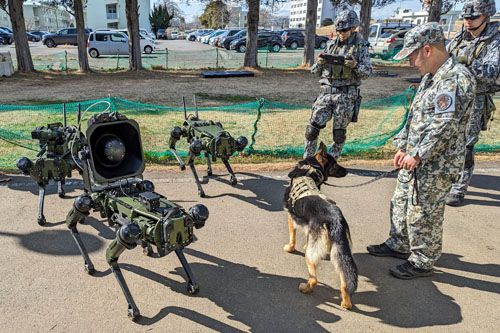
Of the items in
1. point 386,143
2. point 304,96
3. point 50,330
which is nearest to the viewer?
point 50,330

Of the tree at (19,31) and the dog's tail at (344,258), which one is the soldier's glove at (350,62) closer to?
the dog's tail at (344,258)

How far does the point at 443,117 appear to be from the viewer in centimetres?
315

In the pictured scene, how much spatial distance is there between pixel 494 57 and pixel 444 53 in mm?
2135

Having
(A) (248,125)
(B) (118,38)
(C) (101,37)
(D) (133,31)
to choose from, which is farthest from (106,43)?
(A) (248,125)

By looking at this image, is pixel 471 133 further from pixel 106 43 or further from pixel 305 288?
pixel 106 43

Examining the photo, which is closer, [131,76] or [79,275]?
[79,275]

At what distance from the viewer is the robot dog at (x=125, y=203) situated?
296 centimetres

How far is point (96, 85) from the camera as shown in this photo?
51.6ft

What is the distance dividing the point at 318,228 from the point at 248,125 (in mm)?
6726

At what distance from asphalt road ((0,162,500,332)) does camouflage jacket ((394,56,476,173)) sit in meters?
1.21

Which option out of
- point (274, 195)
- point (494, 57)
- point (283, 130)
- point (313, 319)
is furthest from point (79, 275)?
point (283, 130)

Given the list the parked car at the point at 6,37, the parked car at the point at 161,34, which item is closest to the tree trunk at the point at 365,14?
the parked car at the point at 6,37

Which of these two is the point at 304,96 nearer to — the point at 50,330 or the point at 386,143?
the point at 386,143

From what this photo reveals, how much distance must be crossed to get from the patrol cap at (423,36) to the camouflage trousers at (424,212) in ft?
3.45
